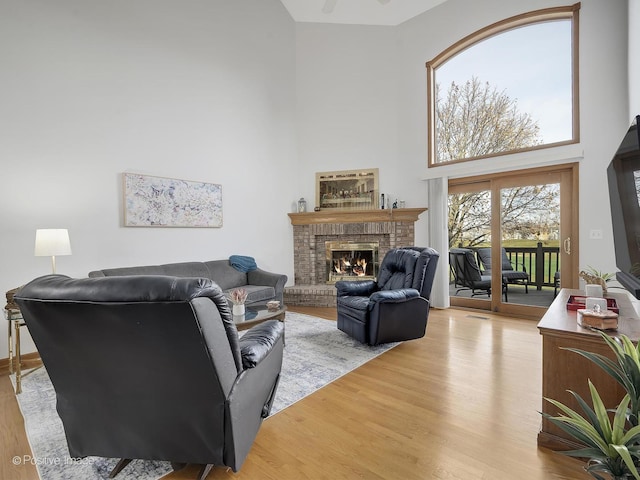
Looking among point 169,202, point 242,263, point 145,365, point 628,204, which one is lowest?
point 145,365

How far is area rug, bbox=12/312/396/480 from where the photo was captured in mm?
1599

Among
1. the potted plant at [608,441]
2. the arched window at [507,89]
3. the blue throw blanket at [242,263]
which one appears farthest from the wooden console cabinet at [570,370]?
the blue throw blanket at [242,263]

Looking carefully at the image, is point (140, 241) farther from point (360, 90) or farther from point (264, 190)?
point (360, 90)

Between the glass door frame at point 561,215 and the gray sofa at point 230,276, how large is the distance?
3.08 metres

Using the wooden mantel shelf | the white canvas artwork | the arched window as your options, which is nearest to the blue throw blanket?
the white canvas artwork

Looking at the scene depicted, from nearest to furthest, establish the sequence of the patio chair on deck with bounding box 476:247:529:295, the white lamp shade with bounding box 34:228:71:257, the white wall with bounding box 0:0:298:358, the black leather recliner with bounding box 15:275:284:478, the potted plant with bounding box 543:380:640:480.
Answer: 1. the potted plant with bounding box 543:380:640:480
2. the black leather recliner with bounding box 15:275:284:478
3. the white lamp shade with bounding box 34:228:71:257
4. the white wall with bounding box 0:0:298:358
5. the patio chair on deck with bounding box 476:247:529:295

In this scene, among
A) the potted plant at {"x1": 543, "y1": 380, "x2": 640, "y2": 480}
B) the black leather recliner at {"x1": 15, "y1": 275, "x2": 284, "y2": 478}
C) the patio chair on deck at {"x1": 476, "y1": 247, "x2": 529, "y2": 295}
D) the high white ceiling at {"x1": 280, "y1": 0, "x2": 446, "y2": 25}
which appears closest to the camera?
the potted plant at {"x1": 543, "y1": 380, "x2": 640, "y2": 480}

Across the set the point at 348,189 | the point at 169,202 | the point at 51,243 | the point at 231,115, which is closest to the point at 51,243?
the point at 51,243

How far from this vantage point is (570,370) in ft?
5.59

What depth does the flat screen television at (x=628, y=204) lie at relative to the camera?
162 centimetres

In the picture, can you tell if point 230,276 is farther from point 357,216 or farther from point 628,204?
point 628,204

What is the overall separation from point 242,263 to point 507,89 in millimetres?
4841

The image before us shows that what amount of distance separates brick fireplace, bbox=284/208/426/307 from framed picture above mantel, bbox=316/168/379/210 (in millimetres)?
235

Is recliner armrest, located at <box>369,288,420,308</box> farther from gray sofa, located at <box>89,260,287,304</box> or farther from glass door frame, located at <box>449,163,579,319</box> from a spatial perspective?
glass door frame, located at <box>449,163,579,319</box>
